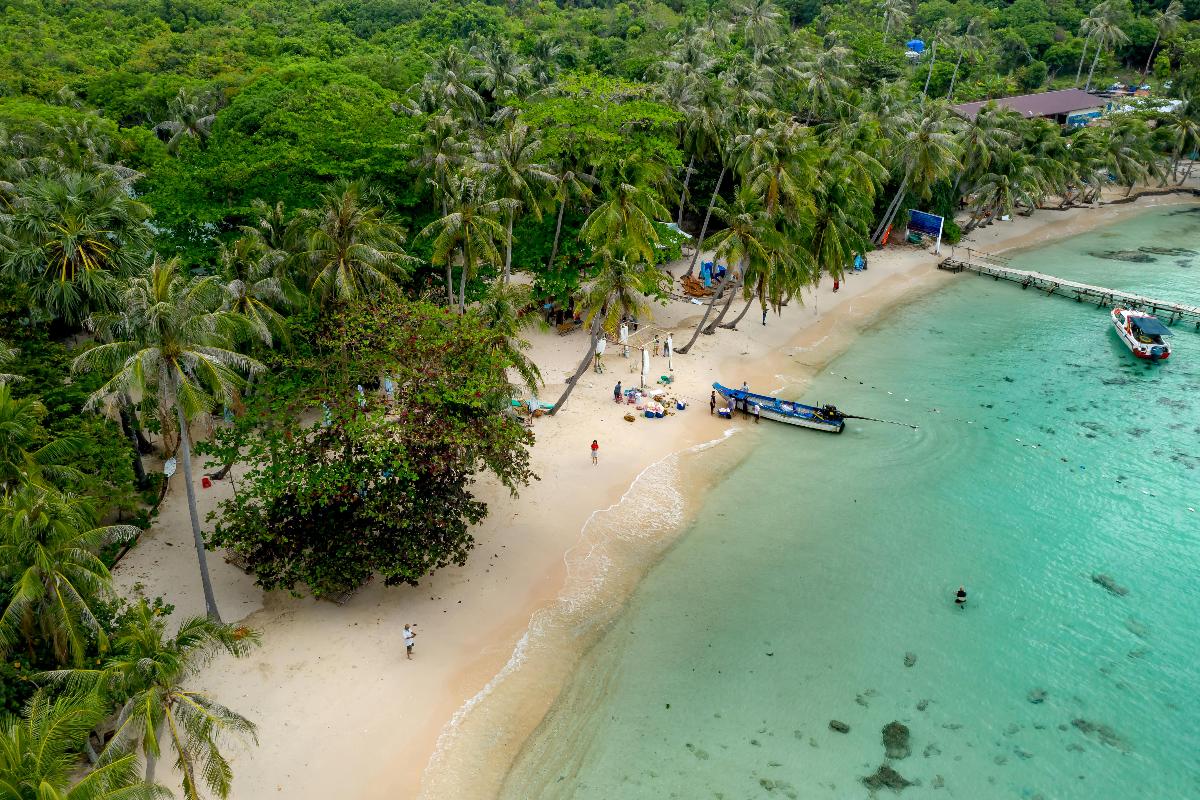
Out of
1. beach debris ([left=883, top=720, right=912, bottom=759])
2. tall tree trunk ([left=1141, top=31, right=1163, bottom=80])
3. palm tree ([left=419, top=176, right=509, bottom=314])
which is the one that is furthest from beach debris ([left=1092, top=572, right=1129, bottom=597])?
tall tree trunk ([left=1141, top=31, right=1163, bottom=80])

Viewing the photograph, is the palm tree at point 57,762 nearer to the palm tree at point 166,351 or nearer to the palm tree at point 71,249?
the palm tree at point 166,351

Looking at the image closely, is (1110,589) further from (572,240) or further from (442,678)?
(572,240)

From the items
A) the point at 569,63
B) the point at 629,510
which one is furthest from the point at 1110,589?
the point at 569,63

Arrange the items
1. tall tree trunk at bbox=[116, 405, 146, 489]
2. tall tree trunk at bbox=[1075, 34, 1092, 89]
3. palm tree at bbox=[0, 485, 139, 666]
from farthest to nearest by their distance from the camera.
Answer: tall tree trunk at bbox=[1075, 34, 1092, 89]
tall tree trunk at bbox=[116, 405, 146, 489]
palm tree at bbox=[0, 485, 139, 666]

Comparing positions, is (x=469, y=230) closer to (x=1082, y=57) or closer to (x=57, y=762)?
(x=57, y=762)

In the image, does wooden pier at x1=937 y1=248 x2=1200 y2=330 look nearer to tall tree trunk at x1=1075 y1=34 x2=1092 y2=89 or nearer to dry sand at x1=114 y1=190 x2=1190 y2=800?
dry sand at x1=114 y1=190 x2=1190 y2=800

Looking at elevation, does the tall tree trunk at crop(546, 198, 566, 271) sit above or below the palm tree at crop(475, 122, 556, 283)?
below

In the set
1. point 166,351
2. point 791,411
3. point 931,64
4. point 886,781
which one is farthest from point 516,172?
point 931,64
